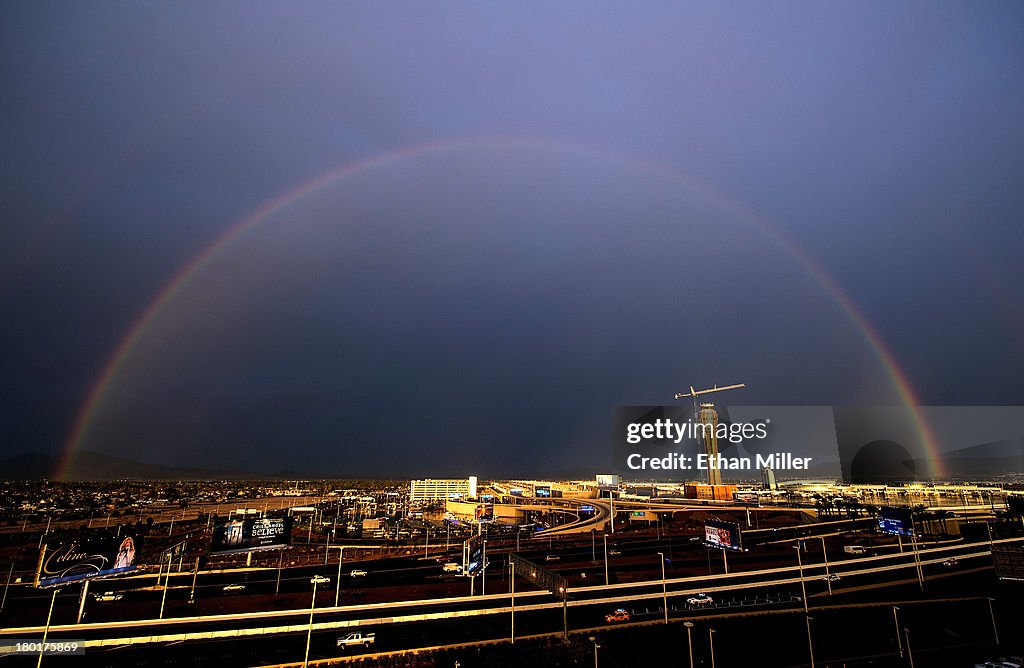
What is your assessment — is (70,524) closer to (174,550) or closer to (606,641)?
(174,550)

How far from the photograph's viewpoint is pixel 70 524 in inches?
3839

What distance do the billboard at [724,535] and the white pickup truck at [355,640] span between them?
111ft

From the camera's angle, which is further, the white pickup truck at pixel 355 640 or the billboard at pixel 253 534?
the billboard at pixel 253 534

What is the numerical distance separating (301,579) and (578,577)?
3087 cm

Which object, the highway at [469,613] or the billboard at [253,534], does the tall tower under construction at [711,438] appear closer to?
the highway at [469,613]

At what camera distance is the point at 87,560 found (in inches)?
1411

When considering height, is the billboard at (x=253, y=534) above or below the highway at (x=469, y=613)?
above

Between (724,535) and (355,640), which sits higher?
(724,535)

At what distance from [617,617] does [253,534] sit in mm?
38858

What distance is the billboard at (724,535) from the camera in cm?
4591

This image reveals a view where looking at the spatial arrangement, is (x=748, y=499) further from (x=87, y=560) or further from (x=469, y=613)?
(x=87, y=560)

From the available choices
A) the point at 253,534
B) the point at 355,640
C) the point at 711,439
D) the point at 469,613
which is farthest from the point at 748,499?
the point at 355,640

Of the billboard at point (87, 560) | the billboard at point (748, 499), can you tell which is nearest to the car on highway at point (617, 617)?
the billboard at point (87, 560)

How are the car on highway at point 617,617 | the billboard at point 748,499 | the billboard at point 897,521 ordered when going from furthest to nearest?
the billboard at point 748,499 < the billboard at point 897,521 < the car on highway at point 617,617
